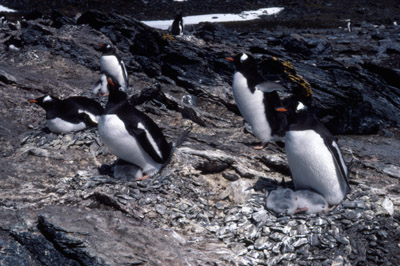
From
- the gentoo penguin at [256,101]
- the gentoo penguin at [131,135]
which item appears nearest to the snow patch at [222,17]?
the gentoo penguin at [256,101]

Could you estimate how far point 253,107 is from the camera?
7184 mm

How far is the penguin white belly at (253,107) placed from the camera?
7000mm

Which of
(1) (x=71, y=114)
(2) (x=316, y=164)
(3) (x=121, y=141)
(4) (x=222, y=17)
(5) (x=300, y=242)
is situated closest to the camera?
(5) (x=300, y=242)

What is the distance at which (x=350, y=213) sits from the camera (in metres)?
4.61

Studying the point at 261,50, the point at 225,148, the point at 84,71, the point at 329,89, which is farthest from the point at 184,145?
the point at 84,71

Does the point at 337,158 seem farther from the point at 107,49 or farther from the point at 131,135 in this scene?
the point at 107,49

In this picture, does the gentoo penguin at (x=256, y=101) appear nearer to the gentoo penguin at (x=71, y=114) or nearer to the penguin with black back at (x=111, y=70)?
the gentoo penguin at (x=71, y=114)

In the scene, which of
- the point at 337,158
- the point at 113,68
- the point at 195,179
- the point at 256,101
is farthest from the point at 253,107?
the point at 113,68

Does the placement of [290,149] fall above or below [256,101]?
above

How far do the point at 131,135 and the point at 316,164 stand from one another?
226 cm

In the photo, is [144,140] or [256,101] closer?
[144,140]

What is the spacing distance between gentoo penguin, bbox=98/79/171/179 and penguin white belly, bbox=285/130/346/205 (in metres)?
1.71

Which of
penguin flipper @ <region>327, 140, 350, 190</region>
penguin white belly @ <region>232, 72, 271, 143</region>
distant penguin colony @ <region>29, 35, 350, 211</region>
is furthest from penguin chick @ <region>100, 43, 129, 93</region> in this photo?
penguin flipper @ <region>327, 140, 350, 190</region>

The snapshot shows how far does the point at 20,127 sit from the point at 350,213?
5997 mm
